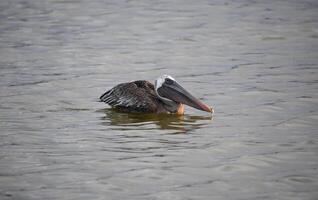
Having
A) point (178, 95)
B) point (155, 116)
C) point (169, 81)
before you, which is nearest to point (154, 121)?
point (155, 116)

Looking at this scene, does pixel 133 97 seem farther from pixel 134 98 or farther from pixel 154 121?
pixel 154 121

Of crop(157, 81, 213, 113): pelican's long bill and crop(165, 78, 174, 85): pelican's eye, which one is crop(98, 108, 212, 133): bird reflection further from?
crop(165, 78, 174, 85): pelican's eye

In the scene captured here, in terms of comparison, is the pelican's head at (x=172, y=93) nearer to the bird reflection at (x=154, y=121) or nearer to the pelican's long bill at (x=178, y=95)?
the pelican's long bill at (x=178, y=95)

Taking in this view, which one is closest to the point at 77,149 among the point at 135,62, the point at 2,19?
the point at 135,62

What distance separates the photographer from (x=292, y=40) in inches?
521

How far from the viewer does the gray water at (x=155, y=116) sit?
6766mm

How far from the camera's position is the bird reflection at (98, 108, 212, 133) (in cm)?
877

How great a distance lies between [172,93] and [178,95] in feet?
0.26

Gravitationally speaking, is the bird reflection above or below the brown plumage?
below

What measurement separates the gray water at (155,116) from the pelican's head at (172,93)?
0.21 meters

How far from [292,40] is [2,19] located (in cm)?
565

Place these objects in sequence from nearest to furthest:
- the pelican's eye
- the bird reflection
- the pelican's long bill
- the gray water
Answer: the gray water < the bird reflection < the pelican's long bill < the pelican's eye

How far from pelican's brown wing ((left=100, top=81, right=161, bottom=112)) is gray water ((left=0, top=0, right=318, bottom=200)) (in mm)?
165

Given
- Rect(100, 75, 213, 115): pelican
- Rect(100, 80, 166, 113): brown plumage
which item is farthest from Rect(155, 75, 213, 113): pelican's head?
Rect(100, 80, 166, 113): brown plumage
